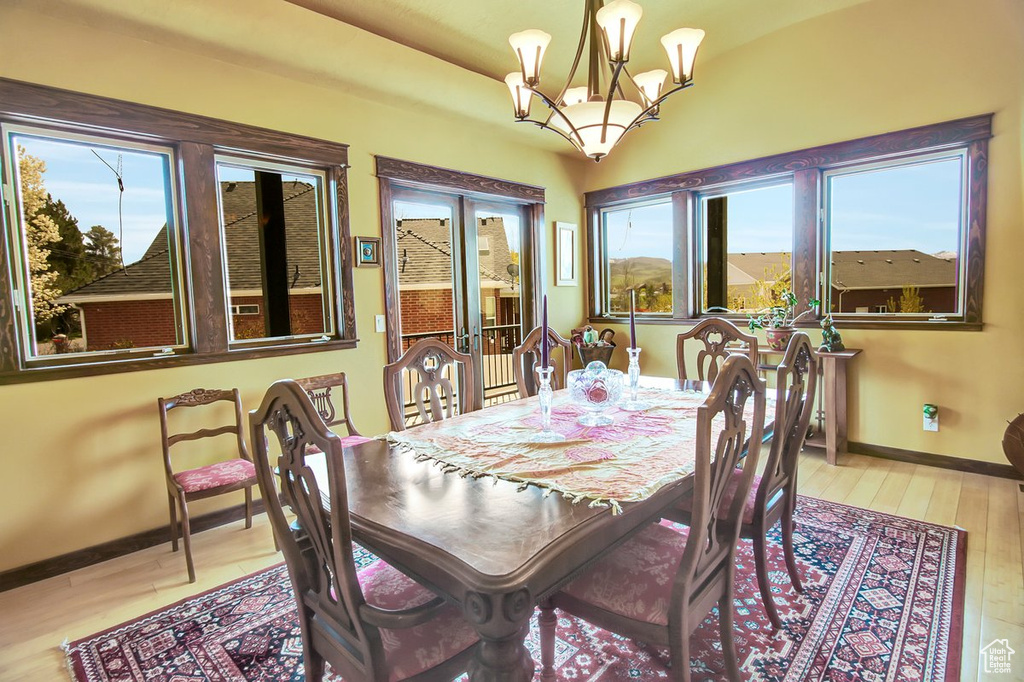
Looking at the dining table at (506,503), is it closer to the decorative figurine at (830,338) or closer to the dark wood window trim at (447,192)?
the dark wood window trim at (447,192)

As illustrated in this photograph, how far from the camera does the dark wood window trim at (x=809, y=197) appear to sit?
3268 millimetres

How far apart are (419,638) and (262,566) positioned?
5.44ft

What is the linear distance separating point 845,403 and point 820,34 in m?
2.73

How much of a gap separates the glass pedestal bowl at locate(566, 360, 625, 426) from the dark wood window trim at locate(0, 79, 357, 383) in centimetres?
202

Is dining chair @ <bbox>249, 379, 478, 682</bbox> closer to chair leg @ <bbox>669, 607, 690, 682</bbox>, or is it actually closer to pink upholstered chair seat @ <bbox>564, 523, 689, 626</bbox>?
pink upholstered chair seat @ <bbox>564, 523, 689, 626</bbox>

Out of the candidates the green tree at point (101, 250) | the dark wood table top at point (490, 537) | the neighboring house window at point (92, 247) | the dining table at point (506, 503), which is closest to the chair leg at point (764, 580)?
the dining table at point (506, 503)

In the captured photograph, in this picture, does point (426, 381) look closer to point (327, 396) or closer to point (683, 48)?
point (327, 396)

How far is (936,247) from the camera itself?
3.53m

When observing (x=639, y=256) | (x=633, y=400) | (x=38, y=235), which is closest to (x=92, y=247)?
(x=38, y=235)

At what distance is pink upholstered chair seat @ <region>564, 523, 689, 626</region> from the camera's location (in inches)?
54.6

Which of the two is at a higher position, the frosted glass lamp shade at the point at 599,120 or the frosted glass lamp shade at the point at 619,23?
the frosted glass lamp shade at the point at 619,23

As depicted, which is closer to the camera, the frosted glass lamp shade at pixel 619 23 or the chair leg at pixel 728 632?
the chair leg at pixel 728 632

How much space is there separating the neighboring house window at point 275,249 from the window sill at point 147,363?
0.12m

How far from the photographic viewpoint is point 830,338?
3.73 m
